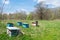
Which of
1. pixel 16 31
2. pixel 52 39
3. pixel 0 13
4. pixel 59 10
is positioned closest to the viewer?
pixel 0 13

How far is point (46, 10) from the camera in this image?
31000 millimetres

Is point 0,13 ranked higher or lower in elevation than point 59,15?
higher

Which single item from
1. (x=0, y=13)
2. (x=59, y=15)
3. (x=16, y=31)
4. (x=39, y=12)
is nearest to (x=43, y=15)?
(x=39, y=12)

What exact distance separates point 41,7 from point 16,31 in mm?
26654

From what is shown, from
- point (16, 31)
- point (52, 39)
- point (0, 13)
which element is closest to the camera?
point (0, 13)

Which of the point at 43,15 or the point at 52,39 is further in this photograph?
the point at 43,15

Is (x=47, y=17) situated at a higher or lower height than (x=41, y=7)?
lower

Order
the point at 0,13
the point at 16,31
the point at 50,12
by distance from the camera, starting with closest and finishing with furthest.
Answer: the point at 0,13 < the point at 16,31 < the point at 50,12

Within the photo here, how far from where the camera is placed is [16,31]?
5.16 meters

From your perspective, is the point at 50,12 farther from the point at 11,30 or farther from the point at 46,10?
the point at 11,30

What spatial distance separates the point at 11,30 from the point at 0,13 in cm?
261

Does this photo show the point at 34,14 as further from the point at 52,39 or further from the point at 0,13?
the point at 0,13

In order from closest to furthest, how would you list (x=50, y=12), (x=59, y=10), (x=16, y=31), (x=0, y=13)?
1. (x=0, y=13)
2. (x=16, y=31)
3. (x=50, y=12)
4. (x=59, y=10)

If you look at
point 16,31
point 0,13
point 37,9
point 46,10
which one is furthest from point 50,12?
point 0,13
